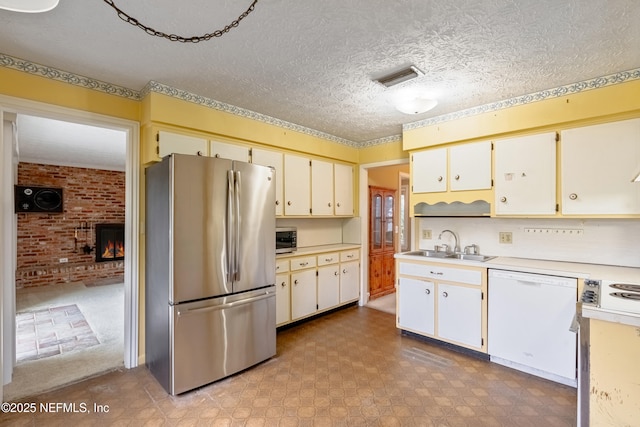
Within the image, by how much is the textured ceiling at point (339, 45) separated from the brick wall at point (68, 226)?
4.81 meters

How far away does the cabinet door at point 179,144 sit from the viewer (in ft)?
8.39

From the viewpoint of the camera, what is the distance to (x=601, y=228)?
2590mm

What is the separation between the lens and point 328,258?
3902mm

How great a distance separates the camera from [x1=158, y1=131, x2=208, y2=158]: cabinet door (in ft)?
8.39

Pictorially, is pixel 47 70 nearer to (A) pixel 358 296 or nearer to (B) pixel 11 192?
(B) pixel 11 192

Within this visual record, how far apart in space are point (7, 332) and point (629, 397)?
407cm

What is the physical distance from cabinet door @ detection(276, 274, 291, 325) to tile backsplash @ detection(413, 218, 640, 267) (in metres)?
1.94

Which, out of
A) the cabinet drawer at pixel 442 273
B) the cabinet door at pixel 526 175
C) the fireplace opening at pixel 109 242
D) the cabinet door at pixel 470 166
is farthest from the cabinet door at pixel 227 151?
the fireplace opening at pixel 109 242

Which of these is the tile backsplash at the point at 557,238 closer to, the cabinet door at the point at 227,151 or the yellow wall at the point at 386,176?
the yellow wall at the point at 386,176

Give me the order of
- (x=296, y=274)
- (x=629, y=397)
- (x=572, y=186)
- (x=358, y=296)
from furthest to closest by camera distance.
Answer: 1. (x=358, y=296)
2. (x=296, y=274)
3. (x=572, y=186)
4. (x=629, y=397)

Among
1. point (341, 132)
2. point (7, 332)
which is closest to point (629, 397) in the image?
point (341, 132)

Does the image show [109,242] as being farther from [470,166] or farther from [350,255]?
[470,166]

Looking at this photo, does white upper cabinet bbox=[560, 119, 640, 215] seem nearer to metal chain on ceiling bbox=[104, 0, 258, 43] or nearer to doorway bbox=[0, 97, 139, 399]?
metal chain on ceiling bbox=[104, 0, 258, 43]

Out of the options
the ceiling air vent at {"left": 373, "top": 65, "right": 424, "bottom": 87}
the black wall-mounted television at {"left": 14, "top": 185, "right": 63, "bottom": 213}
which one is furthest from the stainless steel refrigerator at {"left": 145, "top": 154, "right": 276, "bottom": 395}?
the black wall-mounted television at {"left": 14, "top": 185, "right": 63, "bottom": 213}
